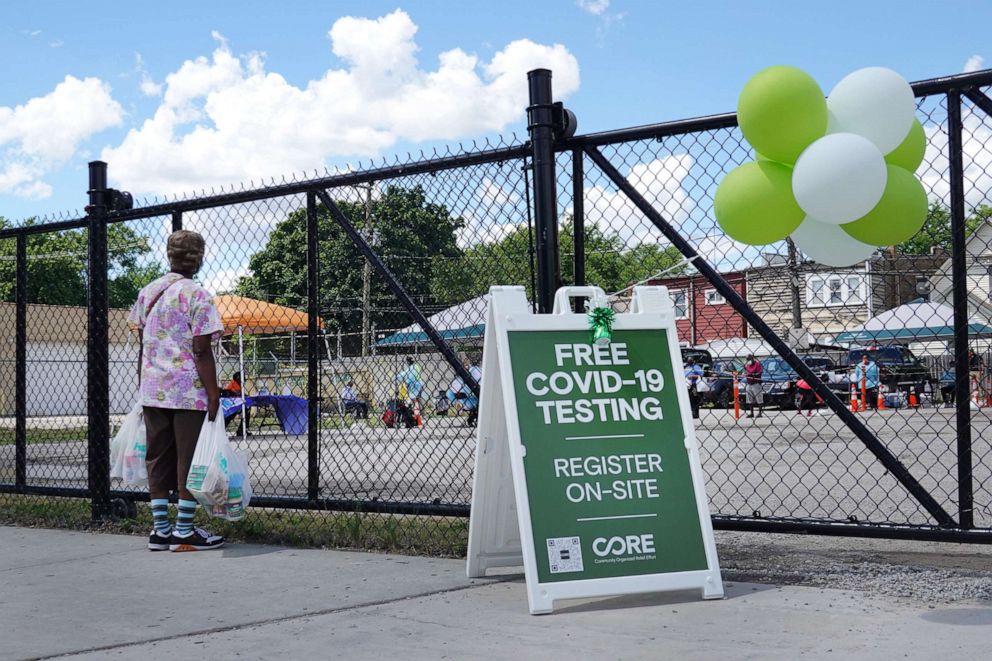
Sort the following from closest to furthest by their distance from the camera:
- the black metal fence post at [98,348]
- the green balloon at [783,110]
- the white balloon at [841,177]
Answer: the white balloon at [841,177] → the green balloon at [783,110] → the black metal fence post at [98,348]

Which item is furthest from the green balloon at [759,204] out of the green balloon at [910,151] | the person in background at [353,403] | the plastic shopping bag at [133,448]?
the person in background at [353,403]

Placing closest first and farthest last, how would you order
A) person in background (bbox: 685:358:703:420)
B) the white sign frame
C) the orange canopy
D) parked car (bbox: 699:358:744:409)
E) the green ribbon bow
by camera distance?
the white sign frame → the green ribbon bow → the orange canopy → person in background (bbox: 685:358:703:420) → parked car (bbox: 699:358:744:409)

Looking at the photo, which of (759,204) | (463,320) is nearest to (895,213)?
(759,204)

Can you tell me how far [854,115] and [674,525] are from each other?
179 centimetres

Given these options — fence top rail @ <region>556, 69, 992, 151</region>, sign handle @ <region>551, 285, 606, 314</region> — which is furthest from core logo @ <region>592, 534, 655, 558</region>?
fence top rail @ <region>556, 69, 992, 151</region>

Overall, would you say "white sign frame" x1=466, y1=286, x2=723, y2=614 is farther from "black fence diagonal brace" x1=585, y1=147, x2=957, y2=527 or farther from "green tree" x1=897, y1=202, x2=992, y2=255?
"green tree" x1=897, y1=202, x2=992, y2=255

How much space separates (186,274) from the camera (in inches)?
231

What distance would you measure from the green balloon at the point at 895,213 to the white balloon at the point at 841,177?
0.31 feet

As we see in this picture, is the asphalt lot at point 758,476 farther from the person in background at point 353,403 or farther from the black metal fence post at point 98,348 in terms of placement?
the black metal fence post at point 98,348

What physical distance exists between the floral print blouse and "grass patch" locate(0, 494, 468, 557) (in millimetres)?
933

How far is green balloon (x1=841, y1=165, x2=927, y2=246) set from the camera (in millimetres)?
3695

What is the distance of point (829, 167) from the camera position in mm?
3510

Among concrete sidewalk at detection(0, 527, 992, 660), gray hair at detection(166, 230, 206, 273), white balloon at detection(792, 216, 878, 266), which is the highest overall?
gray hair at detection(166, 230, 206, 273)

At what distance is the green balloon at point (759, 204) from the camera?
3771 millimetres
